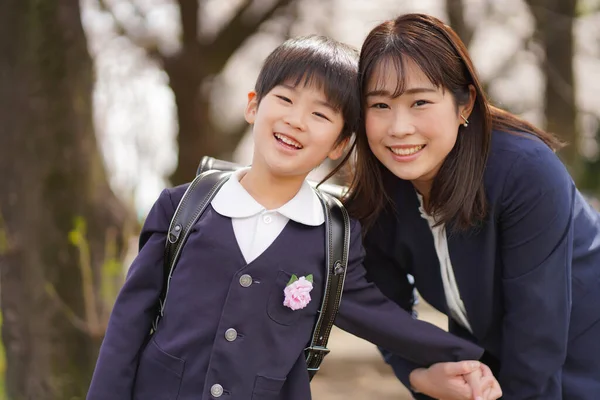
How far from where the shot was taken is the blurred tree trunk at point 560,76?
801cm

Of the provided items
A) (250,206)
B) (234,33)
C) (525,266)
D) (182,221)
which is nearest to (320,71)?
(250,206)

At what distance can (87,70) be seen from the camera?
11.3 ft

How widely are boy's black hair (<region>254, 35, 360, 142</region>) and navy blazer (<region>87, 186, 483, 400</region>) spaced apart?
0.37 metres

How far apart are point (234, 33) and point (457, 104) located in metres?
4.54

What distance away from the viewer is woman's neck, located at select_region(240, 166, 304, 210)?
84.7 inches

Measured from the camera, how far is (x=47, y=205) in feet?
11.0

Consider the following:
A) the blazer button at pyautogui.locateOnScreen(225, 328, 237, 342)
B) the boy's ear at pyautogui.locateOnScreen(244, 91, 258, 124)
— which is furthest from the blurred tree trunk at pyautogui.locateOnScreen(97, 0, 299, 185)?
the blazer button at pyautogui.locateOnScreen(225, 328, 237, 342)

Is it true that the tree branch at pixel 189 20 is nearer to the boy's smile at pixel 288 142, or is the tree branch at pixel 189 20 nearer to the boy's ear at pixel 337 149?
the boy's ear at pixel 337 149

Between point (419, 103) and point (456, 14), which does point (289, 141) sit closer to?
point (419, 103)

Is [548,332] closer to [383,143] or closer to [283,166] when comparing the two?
[383,143]

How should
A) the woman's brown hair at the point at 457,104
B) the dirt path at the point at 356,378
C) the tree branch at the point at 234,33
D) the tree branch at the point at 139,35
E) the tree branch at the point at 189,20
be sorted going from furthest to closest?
the tree branch at the point at 234,33 → the tree branch at the point at 189,20 → the tree branch at the point at 139,35 → the dirt path at the point at 356,378 → the woman's brown hair at the point at 457,104

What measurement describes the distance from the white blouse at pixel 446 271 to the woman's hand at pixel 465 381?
247 mm

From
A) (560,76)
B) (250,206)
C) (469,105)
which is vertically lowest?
(560,76)

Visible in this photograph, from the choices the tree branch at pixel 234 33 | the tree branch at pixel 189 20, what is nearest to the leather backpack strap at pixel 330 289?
the tree branch at pixel 189 20
